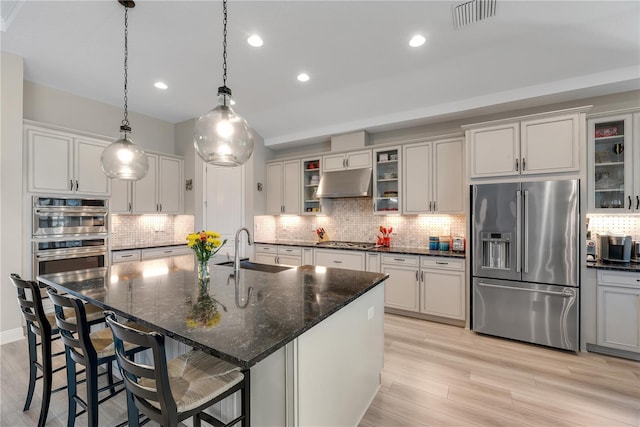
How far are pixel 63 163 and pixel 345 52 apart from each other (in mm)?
3772

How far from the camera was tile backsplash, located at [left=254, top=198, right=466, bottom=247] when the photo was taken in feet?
13.9

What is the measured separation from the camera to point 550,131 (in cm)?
302

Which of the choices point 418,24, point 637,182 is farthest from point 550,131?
point 418,24

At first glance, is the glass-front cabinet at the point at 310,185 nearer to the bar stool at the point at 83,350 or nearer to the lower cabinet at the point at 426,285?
the lower cabinet at the point at 426,285

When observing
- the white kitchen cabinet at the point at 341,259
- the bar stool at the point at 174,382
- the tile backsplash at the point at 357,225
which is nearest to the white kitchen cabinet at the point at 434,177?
the tile backsplash at the point at 357,225

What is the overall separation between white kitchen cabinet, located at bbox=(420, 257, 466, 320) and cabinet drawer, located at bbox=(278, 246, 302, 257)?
2.00m

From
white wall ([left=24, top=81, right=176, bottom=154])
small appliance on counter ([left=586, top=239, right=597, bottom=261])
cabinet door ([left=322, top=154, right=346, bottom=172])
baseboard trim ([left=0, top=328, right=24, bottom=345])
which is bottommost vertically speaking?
baseboard trim ([left=0, top=328, right=24, bottom=345])

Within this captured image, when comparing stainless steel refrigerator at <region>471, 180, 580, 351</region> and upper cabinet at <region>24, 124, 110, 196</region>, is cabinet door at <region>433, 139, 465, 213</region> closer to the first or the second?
stainless steel refrigerator at <region>471, 180, 580, 351</region>

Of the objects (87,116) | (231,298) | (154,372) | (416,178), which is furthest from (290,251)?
(154,372)

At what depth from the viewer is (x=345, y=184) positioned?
4.63 m

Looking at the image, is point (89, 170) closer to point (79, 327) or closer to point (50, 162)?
point (50, 162)

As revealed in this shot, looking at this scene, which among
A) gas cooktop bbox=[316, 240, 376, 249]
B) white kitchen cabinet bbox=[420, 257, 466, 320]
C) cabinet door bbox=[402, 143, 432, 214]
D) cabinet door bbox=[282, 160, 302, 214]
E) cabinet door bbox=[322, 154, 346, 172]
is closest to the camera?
white kitchen cabinet bbox=[420, 257, 466, 320]

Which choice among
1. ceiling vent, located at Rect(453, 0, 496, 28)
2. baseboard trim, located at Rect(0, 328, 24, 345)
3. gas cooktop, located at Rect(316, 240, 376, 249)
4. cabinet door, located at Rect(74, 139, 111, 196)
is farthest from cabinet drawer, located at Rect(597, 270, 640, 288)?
baseboard trim, located at Rect(0, 328, 24, 345)

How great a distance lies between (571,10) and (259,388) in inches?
146
